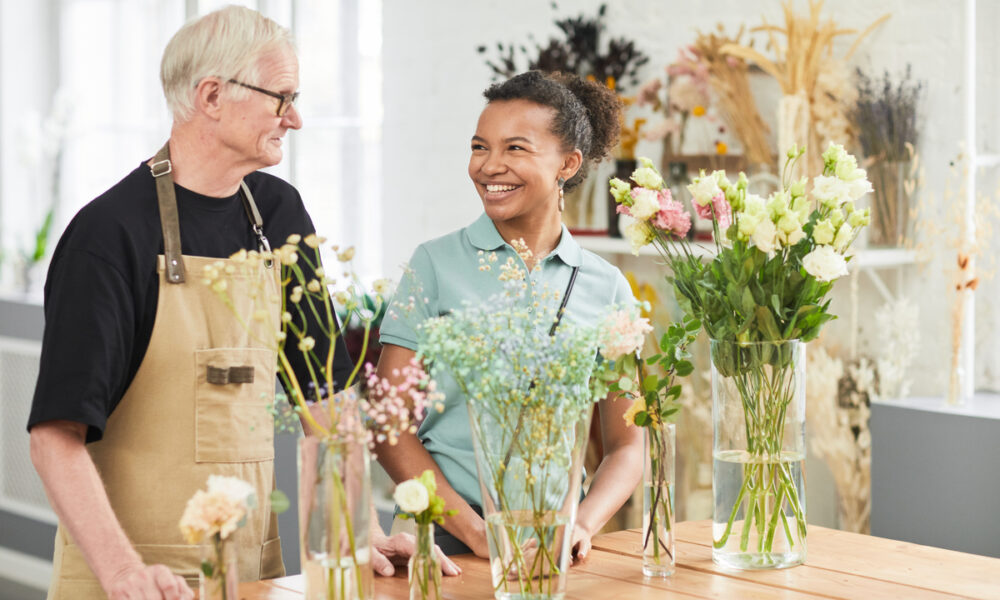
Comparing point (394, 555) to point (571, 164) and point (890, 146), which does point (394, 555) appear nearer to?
point (571, 164)

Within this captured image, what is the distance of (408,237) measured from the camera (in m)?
4.94

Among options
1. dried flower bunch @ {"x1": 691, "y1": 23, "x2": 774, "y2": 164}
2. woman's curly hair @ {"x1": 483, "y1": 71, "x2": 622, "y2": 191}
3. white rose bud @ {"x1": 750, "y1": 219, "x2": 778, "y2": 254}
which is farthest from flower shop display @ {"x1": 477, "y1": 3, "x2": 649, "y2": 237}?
white rose bud @ {"x1": 750, "y1": 219, "x2": 778, "y2": 254}

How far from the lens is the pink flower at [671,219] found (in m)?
1.76

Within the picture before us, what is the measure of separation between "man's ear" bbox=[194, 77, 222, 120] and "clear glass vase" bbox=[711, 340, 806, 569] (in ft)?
2.79

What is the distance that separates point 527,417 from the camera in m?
1.54

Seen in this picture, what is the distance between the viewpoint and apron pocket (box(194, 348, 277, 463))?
1.85 metres

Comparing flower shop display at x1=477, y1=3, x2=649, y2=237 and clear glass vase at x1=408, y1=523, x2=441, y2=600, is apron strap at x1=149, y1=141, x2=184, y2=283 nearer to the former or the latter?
clear glass vase at x1=408, y1=523, x2=441, y2=600

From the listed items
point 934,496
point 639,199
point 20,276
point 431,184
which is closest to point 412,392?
point 639,199

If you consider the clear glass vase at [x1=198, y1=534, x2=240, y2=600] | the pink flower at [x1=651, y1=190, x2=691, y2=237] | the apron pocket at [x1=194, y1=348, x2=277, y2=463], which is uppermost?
the pink flower at [x1=651, y1=190, x2=691, y2=237]

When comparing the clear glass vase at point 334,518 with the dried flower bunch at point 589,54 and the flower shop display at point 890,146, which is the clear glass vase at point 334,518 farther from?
the dried flower bunch at point 589,54

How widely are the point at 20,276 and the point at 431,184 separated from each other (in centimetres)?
202

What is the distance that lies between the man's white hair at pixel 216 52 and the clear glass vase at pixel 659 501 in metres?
0.83

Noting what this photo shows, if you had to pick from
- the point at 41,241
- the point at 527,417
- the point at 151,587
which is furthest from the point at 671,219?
the point at 41,241

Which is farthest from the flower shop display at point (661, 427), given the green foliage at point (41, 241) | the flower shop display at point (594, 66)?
the green foliage at point (41, 241)
